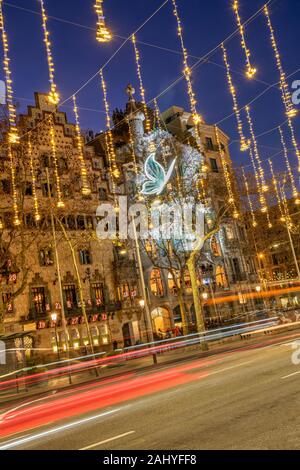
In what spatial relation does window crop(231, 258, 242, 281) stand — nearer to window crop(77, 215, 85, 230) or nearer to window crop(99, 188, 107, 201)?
window crop(99, 188, 107, 201)

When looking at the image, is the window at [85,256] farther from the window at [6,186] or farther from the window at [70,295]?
the window at [6,186]

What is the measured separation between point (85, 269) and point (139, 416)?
28543 mm

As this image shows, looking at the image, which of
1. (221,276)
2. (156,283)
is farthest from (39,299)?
(221,276)

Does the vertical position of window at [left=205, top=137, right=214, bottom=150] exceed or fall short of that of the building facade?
it exceeds it

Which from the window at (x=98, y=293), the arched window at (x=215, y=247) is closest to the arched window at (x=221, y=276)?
the arched window at (x=215, y=247)

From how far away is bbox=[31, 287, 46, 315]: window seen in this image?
3350cm

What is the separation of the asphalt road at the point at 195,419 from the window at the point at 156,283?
29.2 meters

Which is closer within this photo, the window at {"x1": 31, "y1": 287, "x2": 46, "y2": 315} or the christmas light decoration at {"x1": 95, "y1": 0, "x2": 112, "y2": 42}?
the christmas light decoration at {"x1": 95, "y1": 0, "x2": 112, "y2": 42}

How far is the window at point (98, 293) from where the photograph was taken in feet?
122

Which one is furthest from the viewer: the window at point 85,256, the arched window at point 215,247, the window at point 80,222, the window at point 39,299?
the arched window at point 215,247

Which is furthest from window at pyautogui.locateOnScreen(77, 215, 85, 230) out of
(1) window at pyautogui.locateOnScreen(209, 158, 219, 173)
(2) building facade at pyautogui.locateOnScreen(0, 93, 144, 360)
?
(1) window at pyautogui.locateOnScreen(209, 158, 219, 173)

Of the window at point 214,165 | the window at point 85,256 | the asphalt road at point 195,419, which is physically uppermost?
the window at point 214,165

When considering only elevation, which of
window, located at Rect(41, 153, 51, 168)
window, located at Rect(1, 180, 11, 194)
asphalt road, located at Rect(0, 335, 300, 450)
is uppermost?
window, located at Rect(41, 153, 51, 168)

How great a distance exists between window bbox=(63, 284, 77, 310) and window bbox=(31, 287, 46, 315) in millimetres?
2012
